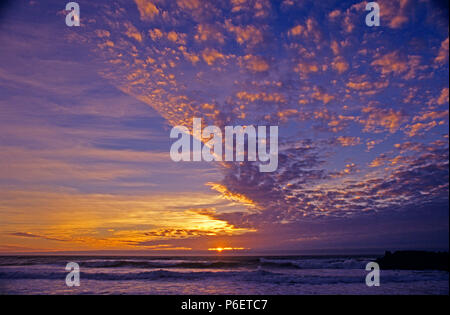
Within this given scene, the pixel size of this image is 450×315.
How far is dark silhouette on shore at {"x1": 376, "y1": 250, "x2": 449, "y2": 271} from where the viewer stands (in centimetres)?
2595

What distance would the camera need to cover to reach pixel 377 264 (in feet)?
91.0

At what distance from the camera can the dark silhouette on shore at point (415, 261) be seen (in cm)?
2595

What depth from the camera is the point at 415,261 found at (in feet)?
88.9

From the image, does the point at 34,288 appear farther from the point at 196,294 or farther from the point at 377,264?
the point at 377,264
